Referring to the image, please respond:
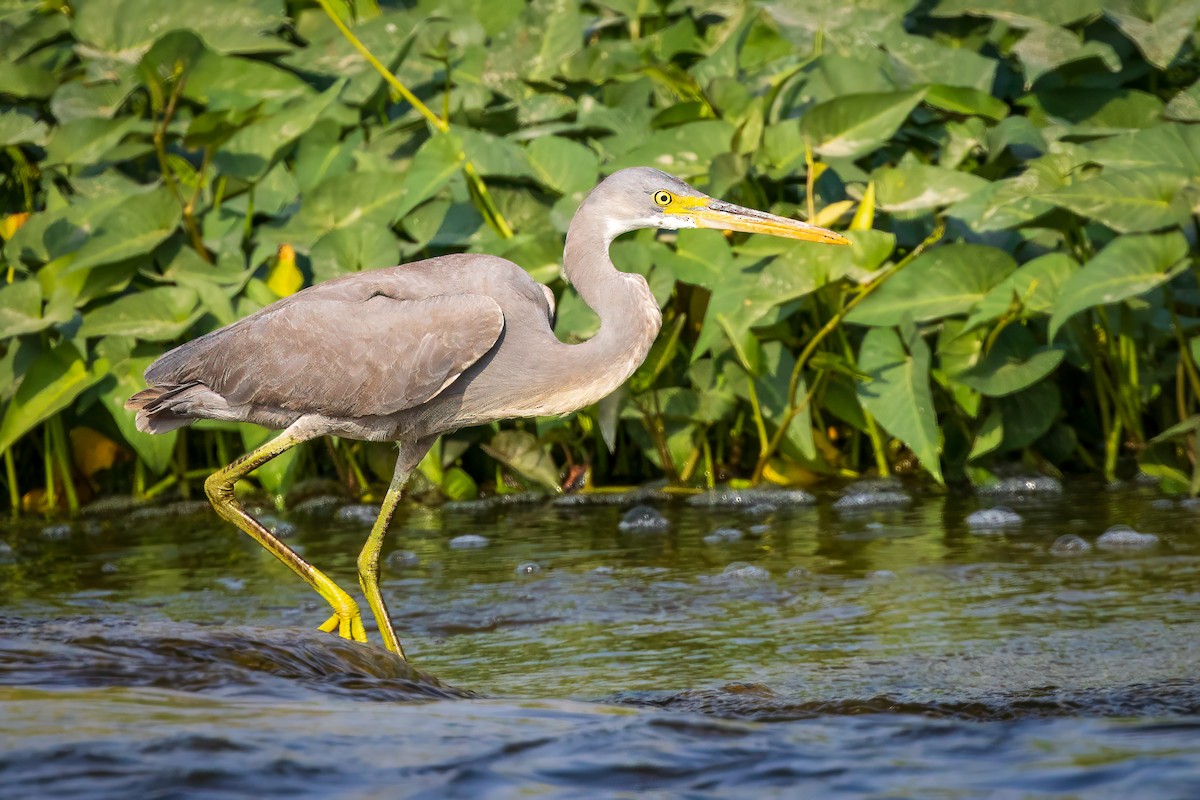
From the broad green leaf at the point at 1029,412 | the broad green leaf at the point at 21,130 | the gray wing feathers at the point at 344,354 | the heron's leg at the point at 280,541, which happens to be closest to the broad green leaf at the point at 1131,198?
the broad green leaf at the point at 1029,412

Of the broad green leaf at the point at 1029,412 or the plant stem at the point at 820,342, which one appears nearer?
the plant stem at the point at 820,342

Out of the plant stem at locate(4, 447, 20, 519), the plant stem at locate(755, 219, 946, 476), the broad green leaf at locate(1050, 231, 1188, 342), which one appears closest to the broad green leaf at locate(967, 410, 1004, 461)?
the plant stem at locate(755, 219, 946, 476)

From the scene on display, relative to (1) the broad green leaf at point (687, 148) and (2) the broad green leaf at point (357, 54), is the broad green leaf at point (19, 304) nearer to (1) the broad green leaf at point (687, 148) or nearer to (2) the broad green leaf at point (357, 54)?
(2) the broad green leaf at point (357, 54)

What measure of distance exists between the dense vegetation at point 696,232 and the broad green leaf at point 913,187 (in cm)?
2

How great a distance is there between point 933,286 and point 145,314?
3270mm

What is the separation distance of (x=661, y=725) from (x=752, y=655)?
4.02 ft

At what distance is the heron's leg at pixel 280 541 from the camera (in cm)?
451

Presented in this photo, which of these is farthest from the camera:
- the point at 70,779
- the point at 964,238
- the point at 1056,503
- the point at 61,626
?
the point at 964,238

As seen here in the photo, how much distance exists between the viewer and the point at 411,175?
6520 millimetres

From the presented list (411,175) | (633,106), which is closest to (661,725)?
(411,175)


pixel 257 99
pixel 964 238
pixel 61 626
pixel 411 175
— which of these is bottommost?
pixel 61 626

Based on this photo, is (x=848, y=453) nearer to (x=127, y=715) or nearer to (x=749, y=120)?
(x=749, y=120)

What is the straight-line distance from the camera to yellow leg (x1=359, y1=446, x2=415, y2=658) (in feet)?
14.4

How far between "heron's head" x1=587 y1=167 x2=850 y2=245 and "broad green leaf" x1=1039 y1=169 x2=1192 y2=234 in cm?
155
